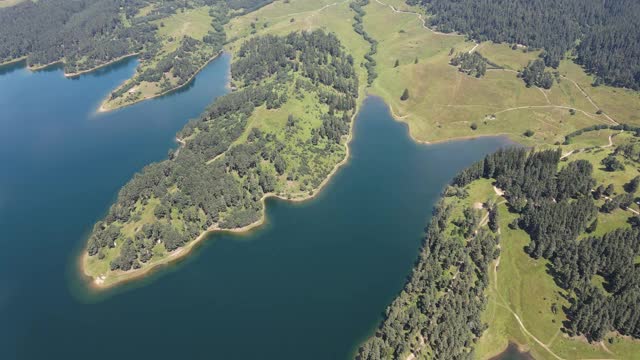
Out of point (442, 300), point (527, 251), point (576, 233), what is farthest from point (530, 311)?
point (576, 233)

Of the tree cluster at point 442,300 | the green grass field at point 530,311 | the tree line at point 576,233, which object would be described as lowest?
the green grass field at point 530,311

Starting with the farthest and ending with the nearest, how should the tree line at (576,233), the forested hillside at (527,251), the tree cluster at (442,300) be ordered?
1. the tree line at (576,233)
2. the forested hillside at (527,251)
3. the tree cluster at (442,300)

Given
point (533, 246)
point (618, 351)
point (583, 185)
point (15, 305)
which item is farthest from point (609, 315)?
point (15, 305)

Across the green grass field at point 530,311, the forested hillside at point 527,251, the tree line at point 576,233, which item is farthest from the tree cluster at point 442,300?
the tree line at point 576,233

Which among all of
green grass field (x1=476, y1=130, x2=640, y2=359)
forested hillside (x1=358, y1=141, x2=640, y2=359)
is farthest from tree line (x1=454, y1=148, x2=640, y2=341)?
green grass field (x1=476, y1=130, x2=640, y2=359)

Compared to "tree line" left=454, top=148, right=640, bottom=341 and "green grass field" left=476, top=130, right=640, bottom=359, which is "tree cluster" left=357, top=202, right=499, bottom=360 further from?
"tree line" left=454, top=148, right=640, bottom=341

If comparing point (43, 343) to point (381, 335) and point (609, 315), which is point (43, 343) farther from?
point (609, 315)

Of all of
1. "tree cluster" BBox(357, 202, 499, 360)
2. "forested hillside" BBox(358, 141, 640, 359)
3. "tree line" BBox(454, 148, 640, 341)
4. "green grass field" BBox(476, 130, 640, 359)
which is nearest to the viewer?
"tree cluster" BBox(357, 202, 499, 360)

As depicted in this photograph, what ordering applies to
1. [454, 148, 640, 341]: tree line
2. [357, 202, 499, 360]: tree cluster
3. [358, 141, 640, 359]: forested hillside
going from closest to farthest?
[357, 202, 499, 360]: tree cluster
[358, 141, 640, 359]: forested hillside
[454, 148, 640, 341]: tree line

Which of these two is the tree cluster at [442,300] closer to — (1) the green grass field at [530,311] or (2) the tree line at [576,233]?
(1) the green grass field at [530,311]
